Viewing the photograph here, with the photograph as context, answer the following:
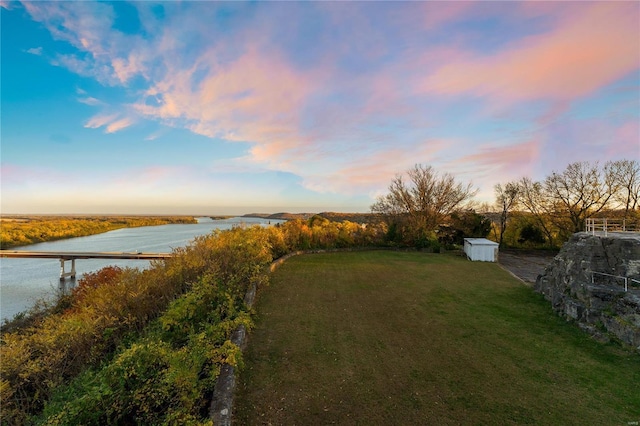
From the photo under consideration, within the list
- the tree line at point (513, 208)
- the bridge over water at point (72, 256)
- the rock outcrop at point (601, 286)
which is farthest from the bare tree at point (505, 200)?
the bridge over water at point (72, 256)

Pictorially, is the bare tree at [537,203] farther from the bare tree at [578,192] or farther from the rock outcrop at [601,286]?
the rock outcrop at [601,286]

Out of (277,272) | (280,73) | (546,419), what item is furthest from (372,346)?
(280,73)

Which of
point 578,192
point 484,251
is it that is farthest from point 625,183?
point 484,251

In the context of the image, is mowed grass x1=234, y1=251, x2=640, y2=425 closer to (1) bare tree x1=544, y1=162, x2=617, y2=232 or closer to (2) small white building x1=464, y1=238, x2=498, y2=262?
(2) small white building x1=464, y1=238, x2=498, y2=262

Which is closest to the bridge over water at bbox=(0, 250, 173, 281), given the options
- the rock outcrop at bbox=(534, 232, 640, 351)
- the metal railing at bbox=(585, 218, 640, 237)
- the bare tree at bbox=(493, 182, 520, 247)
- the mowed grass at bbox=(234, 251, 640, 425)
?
the mowed grass at bbox=(234, 251, 640, 425)

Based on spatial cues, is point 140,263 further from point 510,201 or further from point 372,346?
point 510,201

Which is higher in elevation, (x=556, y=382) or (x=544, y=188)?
(x=544, y=188)

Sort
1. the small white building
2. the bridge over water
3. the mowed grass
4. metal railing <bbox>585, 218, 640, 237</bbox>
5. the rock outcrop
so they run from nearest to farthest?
1. the mowed grass
2. the rock outcrop
3. metal railing <bbox>585, 218, 640, 237</bbox>
4. the small white building
5. the bridge over water
